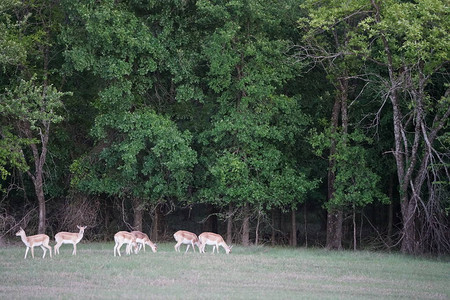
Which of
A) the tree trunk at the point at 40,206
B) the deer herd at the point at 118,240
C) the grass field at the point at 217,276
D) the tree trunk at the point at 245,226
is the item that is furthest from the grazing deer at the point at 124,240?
the tree trunk at the point at 245,226

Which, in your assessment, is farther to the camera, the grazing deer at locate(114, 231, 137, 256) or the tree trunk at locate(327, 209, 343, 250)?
the tree trunk at locate(327, 209, 343, 250)

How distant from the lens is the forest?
27672mm

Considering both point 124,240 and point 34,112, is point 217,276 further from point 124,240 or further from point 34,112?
point 34,112

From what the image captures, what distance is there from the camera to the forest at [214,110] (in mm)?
27672

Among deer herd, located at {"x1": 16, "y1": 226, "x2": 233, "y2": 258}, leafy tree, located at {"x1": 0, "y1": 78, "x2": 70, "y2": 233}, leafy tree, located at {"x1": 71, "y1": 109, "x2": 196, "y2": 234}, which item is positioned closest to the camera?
deer herd, located at {"x1": 16, "y1": 226, "x2": 233, "y2": 258}

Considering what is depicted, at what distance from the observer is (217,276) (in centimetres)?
1906

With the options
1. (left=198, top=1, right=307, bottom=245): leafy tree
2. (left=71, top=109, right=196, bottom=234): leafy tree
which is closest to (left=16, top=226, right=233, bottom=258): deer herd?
(left=71, top=109, right=196, bottom=234): leafy tree

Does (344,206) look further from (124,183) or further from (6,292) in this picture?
(6,292)

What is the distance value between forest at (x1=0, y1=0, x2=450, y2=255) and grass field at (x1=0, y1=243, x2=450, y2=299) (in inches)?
213

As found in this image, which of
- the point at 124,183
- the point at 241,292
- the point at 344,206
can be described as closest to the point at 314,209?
the point at 344,206

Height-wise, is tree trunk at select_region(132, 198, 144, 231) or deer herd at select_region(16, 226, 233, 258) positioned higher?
tree trunk at select_region(132, 198, 144, 231)

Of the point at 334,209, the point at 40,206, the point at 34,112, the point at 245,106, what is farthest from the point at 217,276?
the point at 40,206

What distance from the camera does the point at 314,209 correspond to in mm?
40094

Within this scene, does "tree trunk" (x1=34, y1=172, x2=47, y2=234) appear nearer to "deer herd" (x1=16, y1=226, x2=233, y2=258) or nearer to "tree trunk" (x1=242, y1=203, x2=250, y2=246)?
"deer herd" (x1=16, y1=226, x2=233, y2=258)
